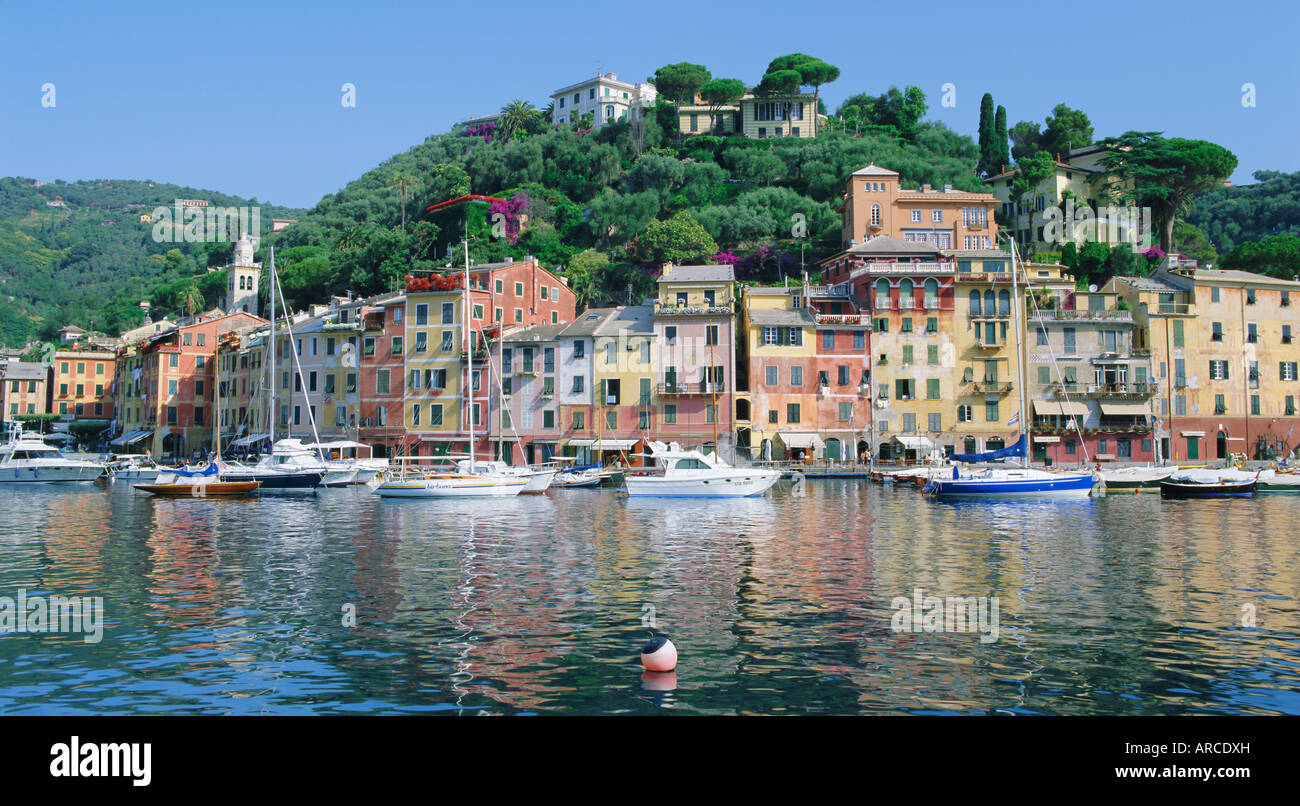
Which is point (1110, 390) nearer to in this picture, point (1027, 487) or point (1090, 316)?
point (1090, 316)

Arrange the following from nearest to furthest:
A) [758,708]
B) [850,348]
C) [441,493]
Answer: [758,708], [441,493], [850,348]

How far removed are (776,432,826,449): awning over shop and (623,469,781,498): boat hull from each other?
1798cm

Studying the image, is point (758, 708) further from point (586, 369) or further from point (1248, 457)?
point (1248, 457)

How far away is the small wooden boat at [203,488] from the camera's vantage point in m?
50.1

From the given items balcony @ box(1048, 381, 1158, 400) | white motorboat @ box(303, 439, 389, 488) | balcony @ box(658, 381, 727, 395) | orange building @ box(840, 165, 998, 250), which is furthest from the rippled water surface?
orange building @ box(840, 165, 998, 250)

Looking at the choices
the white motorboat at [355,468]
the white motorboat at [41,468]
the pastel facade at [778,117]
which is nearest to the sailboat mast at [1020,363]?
the white motorboat at [355,468]

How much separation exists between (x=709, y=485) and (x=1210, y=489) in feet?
87.4

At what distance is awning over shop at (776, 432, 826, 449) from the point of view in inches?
2571

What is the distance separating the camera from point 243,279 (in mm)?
122062

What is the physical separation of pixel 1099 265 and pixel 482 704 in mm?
81551

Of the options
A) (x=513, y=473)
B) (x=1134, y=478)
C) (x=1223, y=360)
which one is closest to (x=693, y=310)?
(x=513, y=473)

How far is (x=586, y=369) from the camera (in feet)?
222
